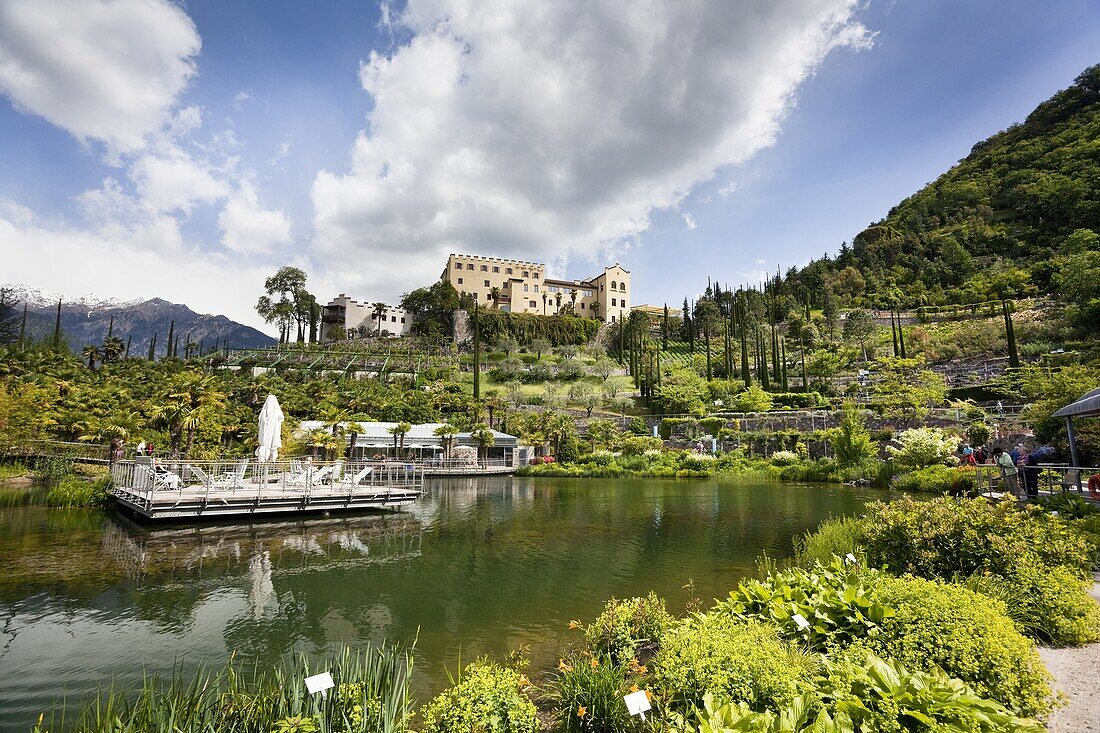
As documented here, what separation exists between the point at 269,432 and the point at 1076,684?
808 inches

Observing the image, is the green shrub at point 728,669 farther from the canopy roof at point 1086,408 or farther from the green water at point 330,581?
the canopy roof at point 1086,408

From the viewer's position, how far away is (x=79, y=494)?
17.5 m

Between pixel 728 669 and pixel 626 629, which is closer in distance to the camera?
pixel 728 669

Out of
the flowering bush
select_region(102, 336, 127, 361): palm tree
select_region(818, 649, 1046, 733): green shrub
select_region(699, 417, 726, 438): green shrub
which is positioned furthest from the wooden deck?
select_region(102, 336, 127, 361): palm tree

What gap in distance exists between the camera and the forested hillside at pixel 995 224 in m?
60.2

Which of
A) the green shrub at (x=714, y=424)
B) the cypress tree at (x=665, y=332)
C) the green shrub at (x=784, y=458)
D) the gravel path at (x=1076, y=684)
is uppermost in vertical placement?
the cypress tree at (x=665, y=332)

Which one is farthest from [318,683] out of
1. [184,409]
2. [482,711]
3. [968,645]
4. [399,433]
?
[399,433]

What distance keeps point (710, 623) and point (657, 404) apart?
43692mm

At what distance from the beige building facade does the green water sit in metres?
64.6

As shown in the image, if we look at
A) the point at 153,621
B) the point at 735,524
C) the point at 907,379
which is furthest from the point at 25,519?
the point at 907,379

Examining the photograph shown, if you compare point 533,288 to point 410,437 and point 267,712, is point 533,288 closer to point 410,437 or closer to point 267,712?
point 410,437

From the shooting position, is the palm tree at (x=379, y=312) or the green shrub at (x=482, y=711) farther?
the palm tree at (x=379, y=312)

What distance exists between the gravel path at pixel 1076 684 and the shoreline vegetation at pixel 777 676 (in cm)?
13

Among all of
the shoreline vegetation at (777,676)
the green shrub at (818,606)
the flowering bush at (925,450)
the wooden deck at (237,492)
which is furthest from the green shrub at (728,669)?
the flowering bush at (925,450)
